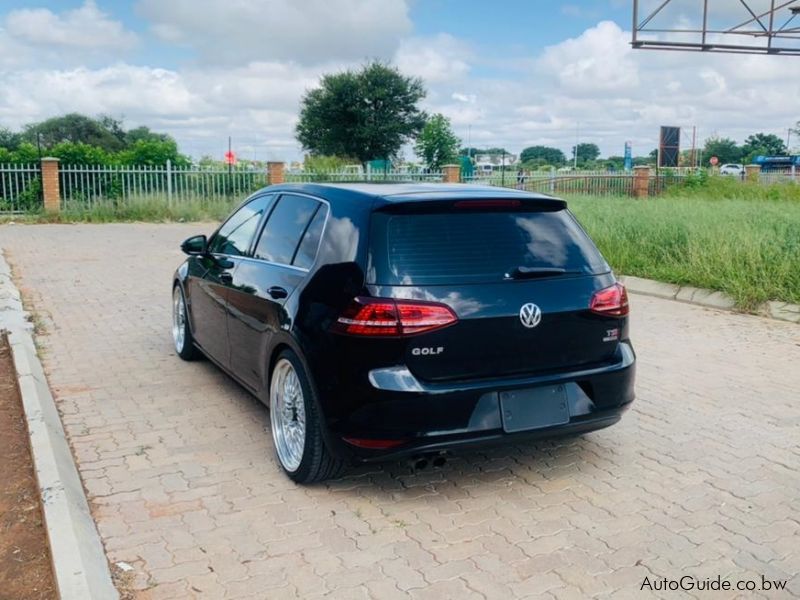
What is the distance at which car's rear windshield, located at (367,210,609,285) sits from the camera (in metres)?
3.83

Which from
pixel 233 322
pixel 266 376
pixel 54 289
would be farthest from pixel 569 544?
pixel 54 289

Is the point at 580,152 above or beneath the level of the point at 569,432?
above

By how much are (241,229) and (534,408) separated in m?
2.75

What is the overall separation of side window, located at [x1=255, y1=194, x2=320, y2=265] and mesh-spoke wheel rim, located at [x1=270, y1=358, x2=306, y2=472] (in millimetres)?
689

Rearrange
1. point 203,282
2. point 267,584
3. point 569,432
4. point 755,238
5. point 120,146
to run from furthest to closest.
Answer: point 120,146 < point 755,238 < point 203,282 < point 569,432 < point 267,584

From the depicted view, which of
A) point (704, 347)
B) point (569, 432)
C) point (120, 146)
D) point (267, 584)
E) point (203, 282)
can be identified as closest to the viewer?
point (267, 584)

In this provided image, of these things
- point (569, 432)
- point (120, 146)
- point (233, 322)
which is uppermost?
point (120, 146)

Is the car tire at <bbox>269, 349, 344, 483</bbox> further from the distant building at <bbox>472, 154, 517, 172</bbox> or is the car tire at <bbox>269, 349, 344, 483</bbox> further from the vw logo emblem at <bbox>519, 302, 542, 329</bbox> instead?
the distant building at <bbox>472, 154, 517, 172</bbox>

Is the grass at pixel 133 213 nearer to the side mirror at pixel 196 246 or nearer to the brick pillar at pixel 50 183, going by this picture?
the brick pillar at pixel 50 183

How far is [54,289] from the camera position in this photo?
35.5 feet

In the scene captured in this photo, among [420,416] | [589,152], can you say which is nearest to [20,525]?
[420,416]

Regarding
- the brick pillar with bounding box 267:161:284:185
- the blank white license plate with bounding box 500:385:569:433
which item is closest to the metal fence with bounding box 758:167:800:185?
the brick pillar with bounding box 267:161:284:185

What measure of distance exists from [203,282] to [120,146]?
157 feet

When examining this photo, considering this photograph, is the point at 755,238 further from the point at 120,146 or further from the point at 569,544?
the point at 120,146
